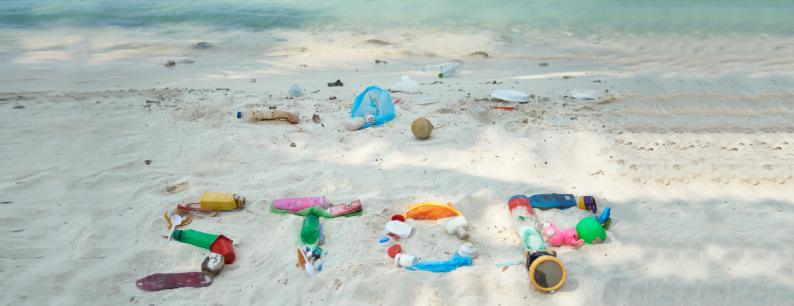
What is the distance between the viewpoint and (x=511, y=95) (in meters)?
4.98

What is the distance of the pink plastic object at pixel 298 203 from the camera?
2801 mm

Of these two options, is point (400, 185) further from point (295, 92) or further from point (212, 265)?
point (295, 92)

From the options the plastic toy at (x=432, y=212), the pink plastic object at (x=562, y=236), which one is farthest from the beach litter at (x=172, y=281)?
the pink plastic object at (x=562, y=236)

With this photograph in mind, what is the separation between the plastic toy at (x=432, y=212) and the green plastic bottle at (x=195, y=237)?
127 centimetres

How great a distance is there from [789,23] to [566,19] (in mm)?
5727

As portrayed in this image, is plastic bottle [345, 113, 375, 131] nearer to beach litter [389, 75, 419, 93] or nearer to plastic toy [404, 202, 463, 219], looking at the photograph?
beach litter [389, 75, 419, 93]

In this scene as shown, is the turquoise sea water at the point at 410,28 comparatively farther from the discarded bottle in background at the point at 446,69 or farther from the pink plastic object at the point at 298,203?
the pink plastic object at the point at 298,203

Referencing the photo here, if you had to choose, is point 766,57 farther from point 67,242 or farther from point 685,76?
point 67,242

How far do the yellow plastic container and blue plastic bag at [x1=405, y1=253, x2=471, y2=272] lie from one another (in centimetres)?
137

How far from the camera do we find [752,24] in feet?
35.9

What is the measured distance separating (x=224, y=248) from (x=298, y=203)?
606mm

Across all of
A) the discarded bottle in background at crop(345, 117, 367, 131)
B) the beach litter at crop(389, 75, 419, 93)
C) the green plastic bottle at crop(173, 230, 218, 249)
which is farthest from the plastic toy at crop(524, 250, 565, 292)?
the beach litter at crop(389, 75, 419, 93)

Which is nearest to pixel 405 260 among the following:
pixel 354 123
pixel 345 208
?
pixel 345 208

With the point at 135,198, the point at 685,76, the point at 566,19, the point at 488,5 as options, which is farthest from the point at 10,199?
the point at 488,5
